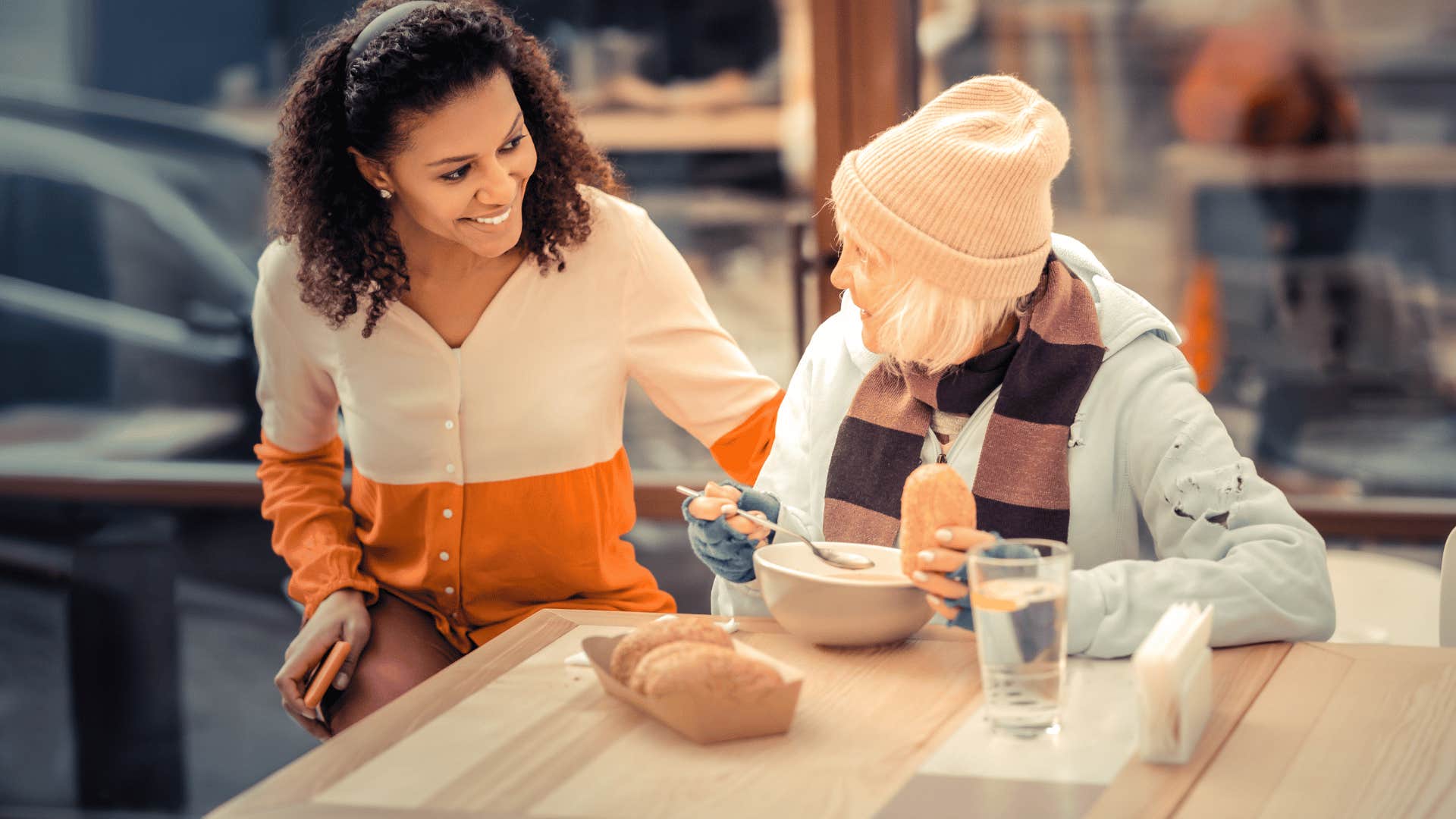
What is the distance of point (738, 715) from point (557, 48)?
6.28ft

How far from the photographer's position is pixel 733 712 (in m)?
1.11

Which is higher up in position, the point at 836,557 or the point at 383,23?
the point at 383,23

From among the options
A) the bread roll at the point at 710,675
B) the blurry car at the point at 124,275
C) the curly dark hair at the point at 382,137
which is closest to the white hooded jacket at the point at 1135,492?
the bread roll at the point at 710,675

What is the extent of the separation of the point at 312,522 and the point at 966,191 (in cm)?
102

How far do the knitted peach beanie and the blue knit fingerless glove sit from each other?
0.98 ft

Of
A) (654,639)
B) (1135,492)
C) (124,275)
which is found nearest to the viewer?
(654,639)

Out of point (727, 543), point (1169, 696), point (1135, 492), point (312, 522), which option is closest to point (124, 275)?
point (312, 522)

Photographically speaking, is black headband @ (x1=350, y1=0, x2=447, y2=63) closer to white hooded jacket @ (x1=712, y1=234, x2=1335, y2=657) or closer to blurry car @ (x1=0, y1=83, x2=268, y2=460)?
white hooded jacket @ (x1=712, y1=234, x2=1335, y2=657)

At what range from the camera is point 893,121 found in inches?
101

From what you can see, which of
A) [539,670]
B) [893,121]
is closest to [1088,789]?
[539,670]

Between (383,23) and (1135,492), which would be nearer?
(1135,492)

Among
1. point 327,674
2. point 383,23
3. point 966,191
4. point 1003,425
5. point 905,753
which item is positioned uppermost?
point 383,23

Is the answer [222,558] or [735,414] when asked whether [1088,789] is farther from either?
[222,558]

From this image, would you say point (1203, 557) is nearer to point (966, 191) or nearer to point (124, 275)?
point (966, 191)
